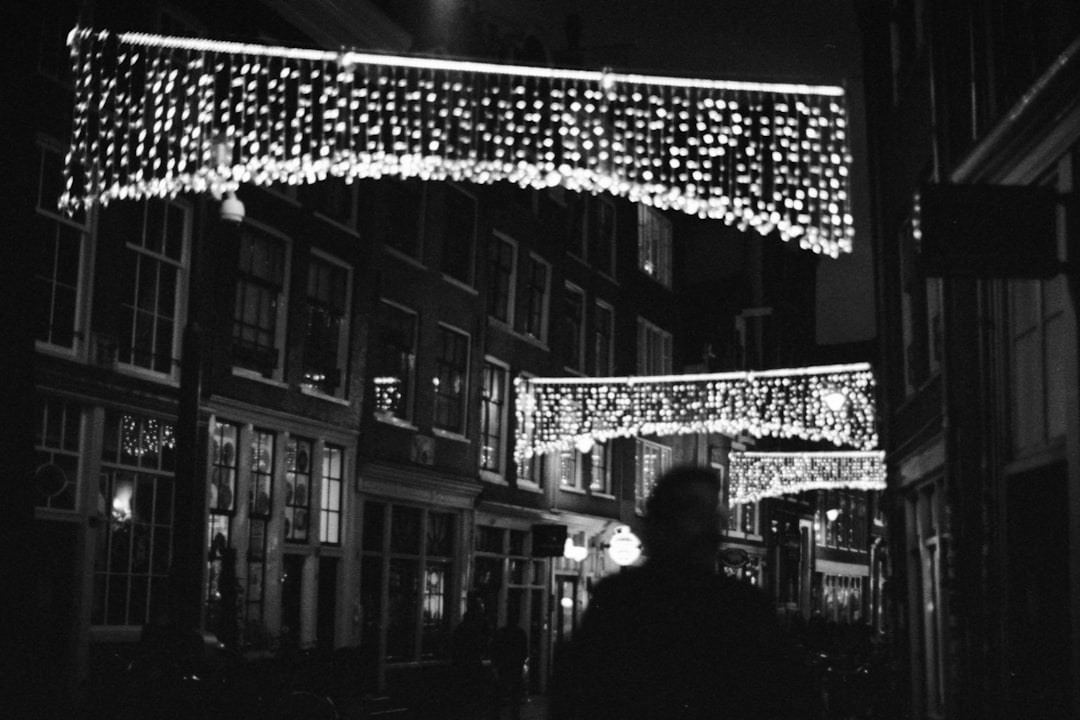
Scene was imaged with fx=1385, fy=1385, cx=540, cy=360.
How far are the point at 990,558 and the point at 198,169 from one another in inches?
289

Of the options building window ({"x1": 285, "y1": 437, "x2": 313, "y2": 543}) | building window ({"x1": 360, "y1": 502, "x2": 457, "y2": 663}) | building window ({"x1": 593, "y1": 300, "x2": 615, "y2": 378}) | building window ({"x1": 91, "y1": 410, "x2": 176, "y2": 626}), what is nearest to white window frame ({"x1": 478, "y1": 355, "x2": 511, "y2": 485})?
building window ({"x1": 360, "y1": 502, "x2": 457, "y2": 663})

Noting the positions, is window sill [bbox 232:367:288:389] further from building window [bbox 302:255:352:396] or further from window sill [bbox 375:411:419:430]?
window sill [bbox 375:411:419:430]

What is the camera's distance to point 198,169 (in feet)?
38.6

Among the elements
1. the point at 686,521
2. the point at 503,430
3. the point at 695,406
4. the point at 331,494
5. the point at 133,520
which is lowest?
the point at 686,521

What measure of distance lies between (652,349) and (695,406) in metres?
12.3

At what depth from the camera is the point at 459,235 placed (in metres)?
26.2

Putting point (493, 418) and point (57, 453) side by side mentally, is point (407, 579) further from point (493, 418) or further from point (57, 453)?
point (57, 453)

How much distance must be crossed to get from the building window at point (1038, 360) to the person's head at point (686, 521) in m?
5.50

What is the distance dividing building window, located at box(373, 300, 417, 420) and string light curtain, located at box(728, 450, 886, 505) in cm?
1355

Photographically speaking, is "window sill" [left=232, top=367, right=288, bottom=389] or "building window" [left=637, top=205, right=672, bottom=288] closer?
"window sill" [left=232, top=367, right=288, bottom=389]

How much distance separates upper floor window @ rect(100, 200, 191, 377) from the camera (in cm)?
1658

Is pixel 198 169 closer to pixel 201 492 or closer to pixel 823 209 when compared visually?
pixel 823 209

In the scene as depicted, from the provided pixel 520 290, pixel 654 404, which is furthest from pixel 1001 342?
pixel 520 290

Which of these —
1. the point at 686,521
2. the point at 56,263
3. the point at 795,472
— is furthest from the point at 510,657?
the point at 795,472
